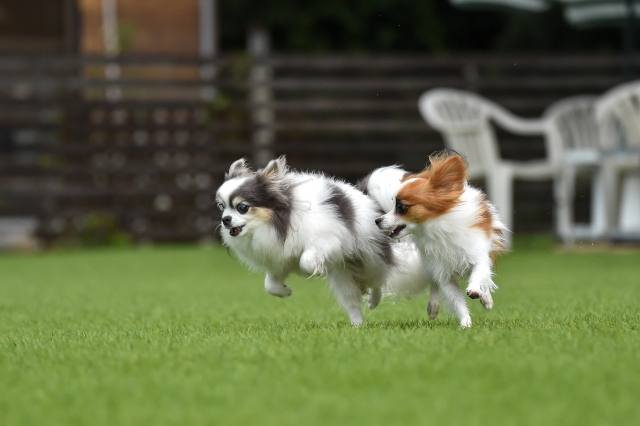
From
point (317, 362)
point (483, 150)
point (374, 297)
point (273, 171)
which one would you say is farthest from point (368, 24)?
point (317, 362)

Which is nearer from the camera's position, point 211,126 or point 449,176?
point 449,176

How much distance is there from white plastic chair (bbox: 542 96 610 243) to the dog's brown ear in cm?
517

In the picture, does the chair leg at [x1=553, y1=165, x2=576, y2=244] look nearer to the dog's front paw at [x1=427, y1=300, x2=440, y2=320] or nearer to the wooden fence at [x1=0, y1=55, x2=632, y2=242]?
Result: the wooden fence at [x1=0, y1=55, x2=632, y2=242]

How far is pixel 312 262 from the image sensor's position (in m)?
4.25

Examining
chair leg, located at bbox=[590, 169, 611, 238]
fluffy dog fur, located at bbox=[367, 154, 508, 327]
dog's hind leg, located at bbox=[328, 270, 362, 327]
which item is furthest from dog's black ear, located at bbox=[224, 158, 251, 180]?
chair leg, located at bbox=[590, 169, 611, 238]

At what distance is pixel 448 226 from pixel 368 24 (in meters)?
13.3

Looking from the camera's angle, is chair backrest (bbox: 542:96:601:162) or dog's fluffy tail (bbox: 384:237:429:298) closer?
dog's fluffy tail (bbox: 384:237:429:298)

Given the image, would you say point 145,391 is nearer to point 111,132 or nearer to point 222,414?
point 222,414

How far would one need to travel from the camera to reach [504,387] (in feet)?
9.20

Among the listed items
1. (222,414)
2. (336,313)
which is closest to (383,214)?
(336,313)

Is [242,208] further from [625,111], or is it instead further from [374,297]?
[625,111]

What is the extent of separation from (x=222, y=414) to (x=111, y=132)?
9710 mm

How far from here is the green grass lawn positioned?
258 cm

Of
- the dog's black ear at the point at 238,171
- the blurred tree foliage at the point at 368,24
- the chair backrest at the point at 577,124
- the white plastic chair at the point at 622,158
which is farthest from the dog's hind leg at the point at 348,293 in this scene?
the blurred tree foliage at the point at 368,24
